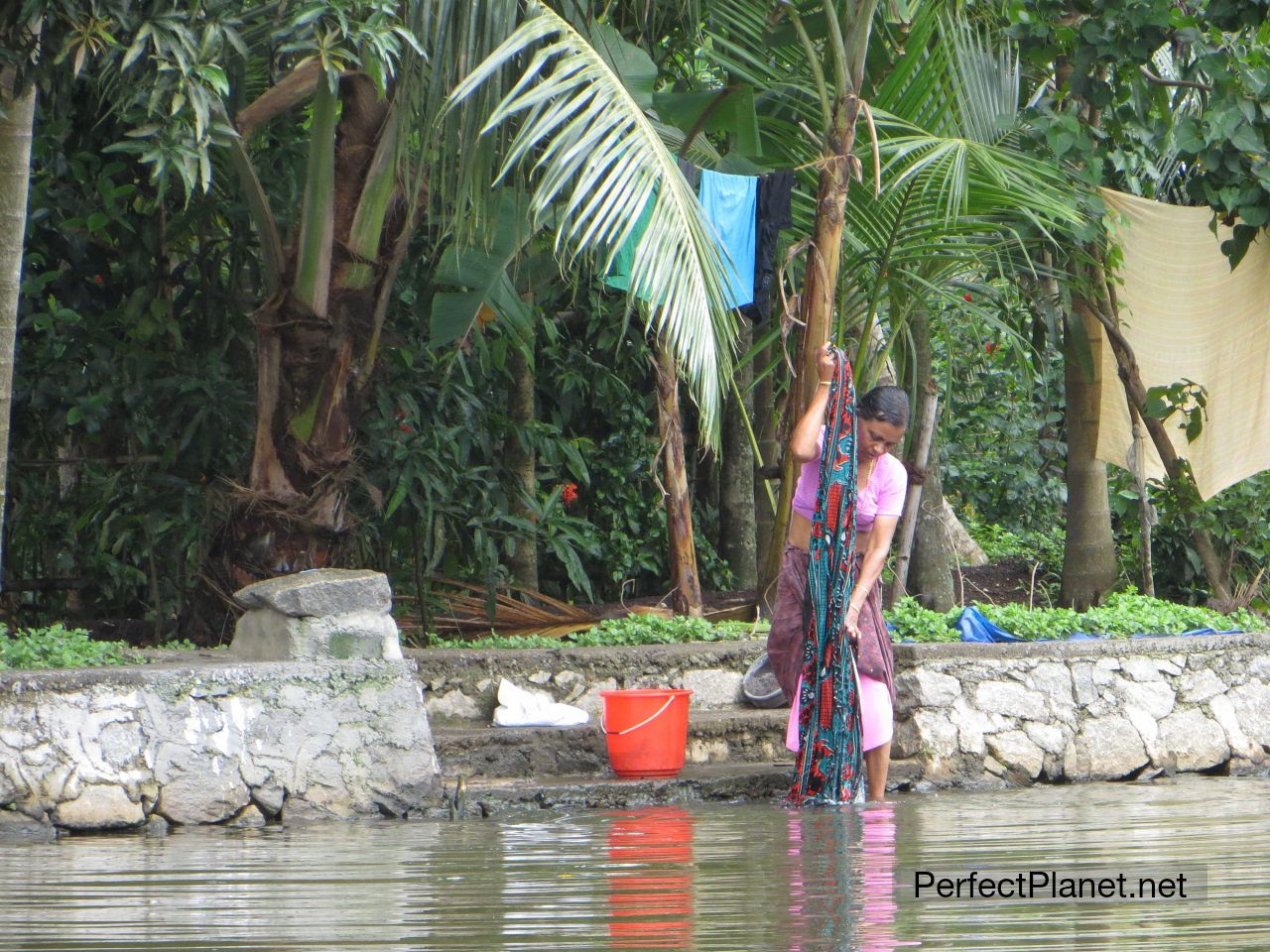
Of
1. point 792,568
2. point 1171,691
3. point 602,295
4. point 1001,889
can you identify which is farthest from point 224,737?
point 602,295

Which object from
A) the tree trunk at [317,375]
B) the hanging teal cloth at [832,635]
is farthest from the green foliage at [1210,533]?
the tree trunk at [317,375]

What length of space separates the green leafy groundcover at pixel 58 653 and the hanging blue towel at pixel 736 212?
10.6 ft

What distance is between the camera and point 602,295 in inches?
429

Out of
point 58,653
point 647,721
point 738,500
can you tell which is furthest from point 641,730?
point 738,500

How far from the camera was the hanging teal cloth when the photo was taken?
6180mm

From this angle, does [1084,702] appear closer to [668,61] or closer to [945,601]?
[945,601]

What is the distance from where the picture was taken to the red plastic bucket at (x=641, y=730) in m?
6.43

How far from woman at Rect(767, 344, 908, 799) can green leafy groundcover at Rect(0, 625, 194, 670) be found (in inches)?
102

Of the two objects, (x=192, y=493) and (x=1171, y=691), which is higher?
(x=192, y=493)

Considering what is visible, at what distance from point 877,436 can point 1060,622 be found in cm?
211

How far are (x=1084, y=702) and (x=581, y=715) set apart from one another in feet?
7.53

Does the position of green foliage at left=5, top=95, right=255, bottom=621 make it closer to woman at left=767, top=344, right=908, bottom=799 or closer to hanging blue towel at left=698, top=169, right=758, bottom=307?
hanging blue towel at left=698, top=169, right=758, bottom=307

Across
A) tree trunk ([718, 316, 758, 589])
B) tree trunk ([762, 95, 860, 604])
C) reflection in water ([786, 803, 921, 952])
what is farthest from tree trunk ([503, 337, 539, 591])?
reflection in water ([786, 803, 921, 952])

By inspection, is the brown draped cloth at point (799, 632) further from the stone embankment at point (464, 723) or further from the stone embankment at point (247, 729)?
the stone embankment at point (247, 729)
